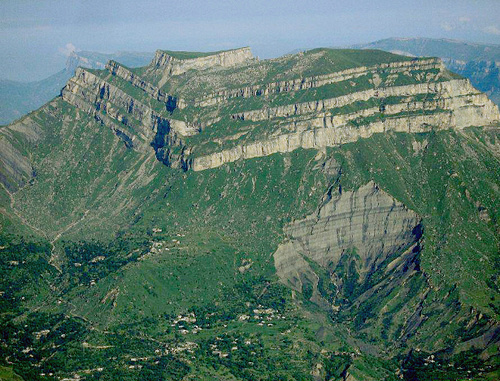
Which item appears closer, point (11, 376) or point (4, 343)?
point (11, 376)

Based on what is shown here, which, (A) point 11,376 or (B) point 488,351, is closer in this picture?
(A) point 11,376

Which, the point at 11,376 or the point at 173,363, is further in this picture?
the point at 173,363

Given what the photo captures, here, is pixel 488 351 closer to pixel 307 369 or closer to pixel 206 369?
pixel 307 369

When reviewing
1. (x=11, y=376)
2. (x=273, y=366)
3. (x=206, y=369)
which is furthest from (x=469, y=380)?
(x=11, y=376)

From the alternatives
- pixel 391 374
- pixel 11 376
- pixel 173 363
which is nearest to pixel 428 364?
pixel 391 374

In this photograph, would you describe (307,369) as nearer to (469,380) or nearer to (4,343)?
(469,380)

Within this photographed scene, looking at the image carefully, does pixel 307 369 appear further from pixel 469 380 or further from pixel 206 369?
pixel 469 380

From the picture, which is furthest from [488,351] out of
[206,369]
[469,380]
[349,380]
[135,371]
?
[135,371]
